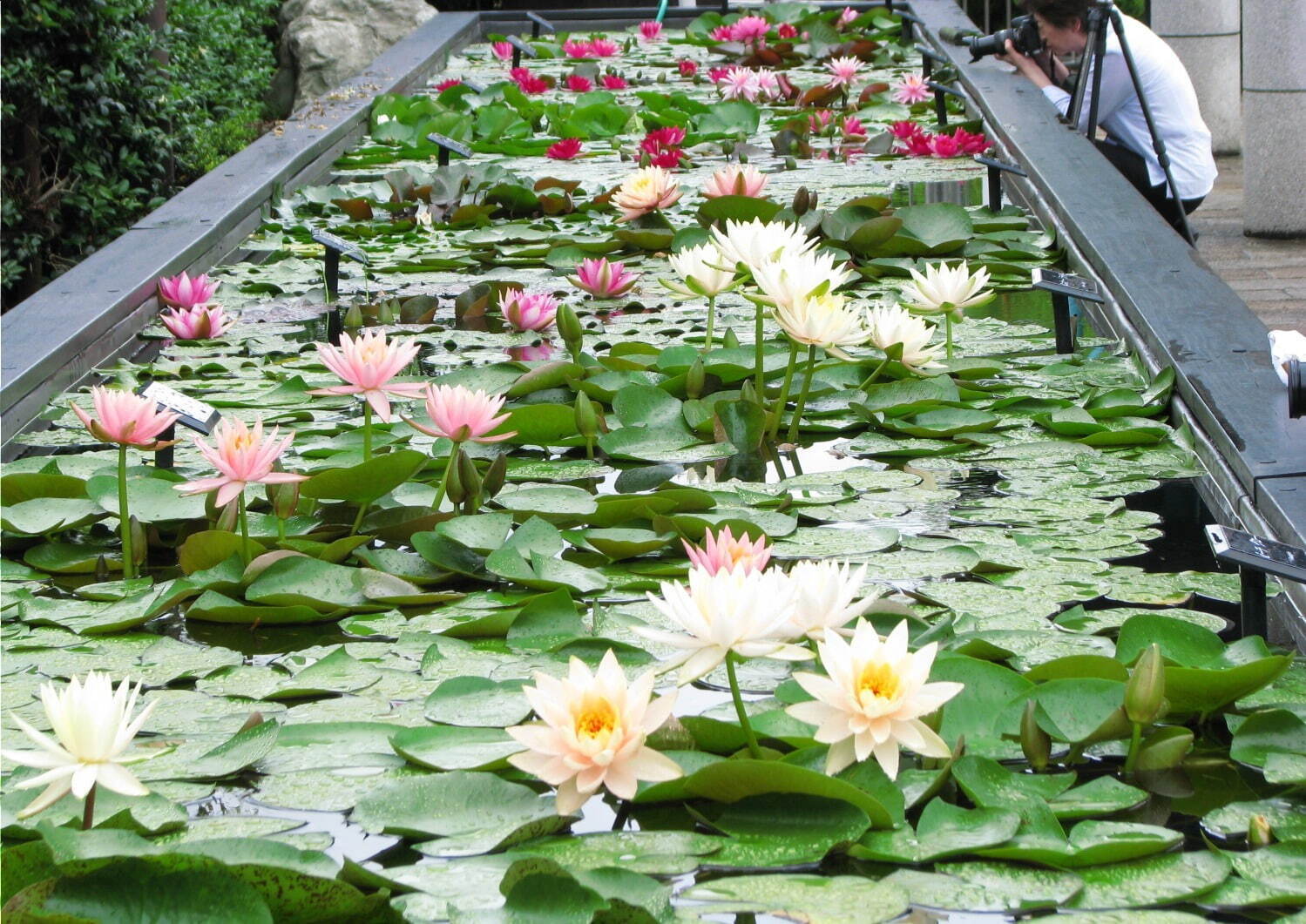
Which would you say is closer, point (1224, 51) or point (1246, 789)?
point (1246, 789)

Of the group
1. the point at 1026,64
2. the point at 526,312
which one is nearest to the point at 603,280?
→ the point at 526,312

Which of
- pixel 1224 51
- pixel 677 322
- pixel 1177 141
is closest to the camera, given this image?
pixel 677 322

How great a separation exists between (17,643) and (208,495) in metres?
0.30

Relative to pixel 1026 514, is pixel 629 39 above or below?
above

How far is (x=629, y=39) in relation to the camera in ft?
23.4

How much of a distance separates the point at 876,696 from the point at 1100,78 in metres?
3.00

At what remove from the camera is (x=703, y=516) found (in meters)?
1.65

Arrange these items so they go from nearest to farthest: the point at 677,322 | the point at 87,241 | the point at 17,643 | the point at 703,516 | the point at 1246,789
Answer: the point at 1246,789
the point at 17,643
the point at 703,516
the point at 677,322
the point at 87,241

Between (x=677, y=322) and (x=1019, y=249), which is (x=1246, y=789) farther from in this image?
(x=1019, y=249)

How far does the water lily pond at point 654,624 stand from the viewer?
963 mm

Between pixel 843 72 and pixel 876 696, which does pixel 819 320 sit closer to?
pixel 876 696

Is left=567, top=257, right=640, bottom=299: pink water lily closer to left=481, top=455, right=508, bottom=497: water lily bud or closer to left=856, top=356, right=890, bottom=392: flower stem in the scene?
left=856, top=356, right=890, bottom=392: flower stem

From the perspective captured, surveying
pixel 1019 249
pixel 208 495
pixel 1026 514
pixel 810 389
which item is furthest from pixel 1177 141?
pixel 208 495

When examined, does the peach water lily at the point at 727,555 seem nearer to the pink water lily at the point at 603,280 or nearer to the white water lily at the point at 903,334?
the white water lily at the point at 903,334
